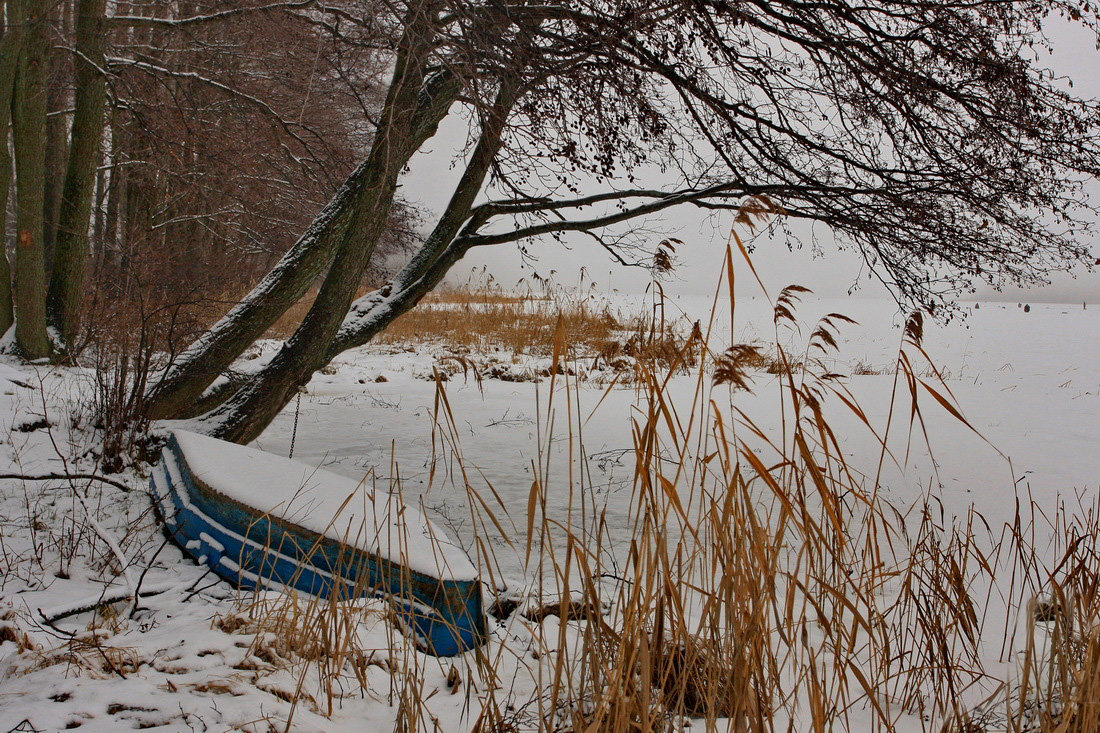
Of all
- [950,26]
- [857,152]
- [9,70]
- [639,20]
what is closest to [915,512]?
[857,152]

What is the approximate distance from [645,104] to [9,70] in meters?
7.27

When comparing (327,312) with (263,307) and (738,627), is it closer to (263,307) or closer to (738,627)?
(263,307)

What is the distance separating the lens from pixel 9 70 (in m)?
7.15

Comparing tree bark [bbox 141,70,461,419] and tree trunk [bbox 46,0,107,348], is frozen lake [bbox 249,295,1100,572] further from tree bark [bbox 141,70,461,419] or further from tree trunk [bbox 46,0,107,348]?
tree trunk [bbox 46,0,107,348]

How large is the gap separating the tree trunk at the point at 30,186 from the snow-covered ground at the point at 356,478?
679 millimetres

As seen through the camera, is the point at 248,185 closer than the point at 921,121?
No

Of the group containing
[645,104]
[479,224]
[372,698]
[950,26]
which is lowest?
[372,698]

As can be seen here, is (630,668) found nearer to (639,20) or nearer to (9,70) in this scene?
(639,20)

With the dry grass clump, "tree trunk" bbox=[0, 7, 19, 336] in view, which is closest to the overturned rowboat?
the dry grass clump

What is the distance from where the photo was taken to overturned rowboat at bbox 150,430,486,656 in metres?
1.93

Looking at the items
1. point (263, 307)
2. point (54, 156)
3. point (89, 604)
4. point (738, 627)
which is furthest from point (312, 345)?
point (54, 156)

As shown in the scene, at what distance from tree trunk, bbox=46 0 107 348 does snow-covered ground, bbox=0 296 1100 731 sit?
121cm

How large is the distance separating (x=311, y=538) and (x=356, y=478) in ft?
6.56

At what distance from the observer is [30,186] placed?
735 centimetres
